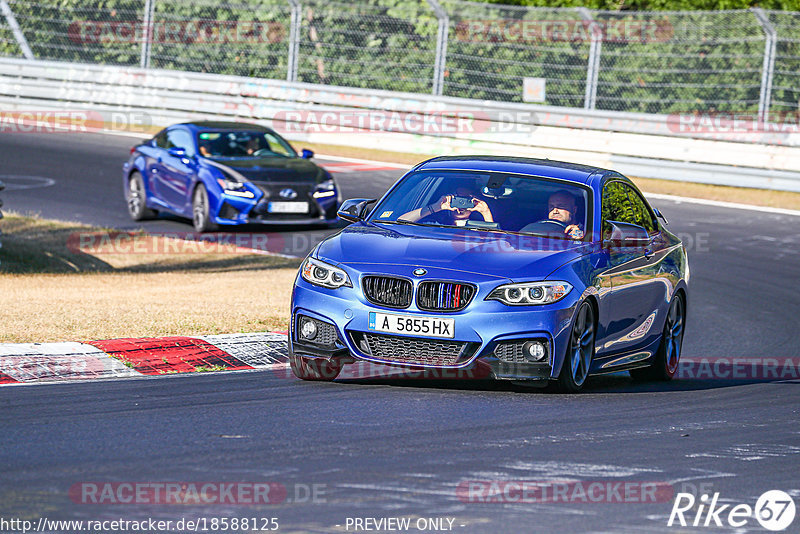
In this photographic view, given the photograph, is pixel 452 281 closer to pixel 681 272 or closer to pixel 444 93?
pixel 681 272

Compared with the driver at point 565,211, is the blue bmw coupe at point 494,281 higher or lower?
lower

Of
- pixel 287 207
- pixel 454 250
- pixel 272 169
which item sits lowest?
pixel 287 207

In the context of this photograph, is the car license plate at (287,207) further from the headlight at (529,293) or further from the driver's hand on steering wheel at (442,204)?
the headlight at (529,293)

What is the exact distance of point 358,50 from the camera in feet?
89.9

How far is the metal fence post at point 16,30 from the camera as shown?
30.5 meters

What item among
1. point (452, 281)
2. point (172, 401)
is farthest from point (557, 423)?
point (172, 401)

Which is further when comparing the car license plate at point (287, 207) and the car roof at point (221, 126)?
the car roof at point (221, 126)

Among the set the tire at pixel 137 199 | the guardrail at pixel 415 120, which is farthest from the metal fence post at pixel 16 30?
the tire at pixel 137 199

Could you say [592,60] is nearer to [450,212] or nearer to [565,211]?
[565,211]

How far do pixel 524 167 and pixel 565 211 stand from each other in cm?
54

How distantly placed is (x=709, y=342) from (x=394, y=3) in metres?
16.2

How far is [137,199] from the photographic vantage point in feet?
66.6

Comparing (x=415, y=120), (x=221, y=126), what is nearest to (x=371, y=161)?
(x=415, y=120)

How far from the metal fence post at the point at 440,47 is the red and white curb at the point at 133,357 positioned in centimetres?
1668
